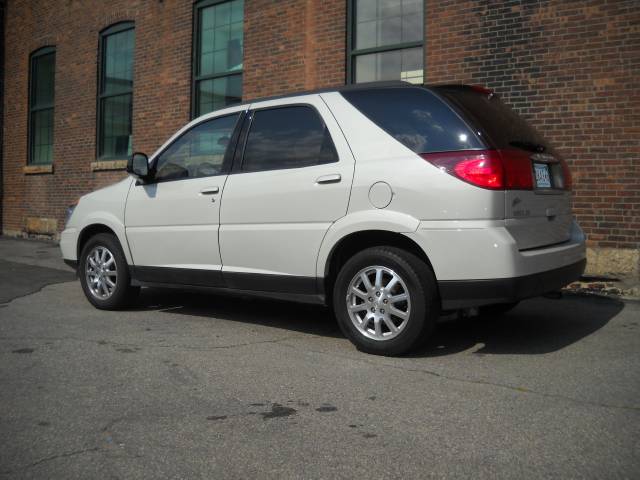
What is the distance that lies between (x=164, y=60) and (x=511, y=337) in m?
8.75

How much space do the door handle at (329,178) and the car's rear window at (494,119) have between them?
2.95 ft

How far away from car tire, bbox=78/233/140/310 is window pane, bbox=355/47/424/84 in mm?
4525

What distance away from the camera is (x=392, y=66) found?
9094 millimetres

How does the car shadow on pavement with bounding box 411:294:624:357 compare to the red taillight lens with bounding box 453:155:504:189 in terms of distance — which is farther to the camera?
the car shadow on pavement with bounding box 411:294:624:357

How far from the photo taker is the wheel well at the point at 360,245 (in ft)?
14.8

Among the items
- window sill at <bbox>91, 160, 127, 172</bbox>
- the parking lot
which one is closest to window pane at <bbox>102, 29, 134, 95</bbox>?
window sill at <bbox>91, 160, 127, 172</bbox>

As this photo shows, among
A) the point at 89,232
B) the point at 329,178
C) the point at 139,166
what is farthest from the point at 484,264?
the point at 89,232

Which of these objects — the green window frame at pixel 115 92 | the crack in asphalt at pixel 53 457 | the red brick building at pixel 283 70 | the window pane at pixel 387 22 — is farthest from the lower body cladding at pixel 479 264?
the green window frame at pixel 115 92

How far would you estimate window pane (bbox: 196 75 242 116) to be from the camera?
1091 centimetres

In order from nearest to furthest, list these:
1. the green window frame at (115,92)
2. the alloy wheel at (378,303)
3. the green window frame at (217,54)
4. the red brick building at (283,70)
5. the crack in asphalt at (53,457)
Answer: the crack in asphalt at (53,457), the alloy wheel at (378,303), the red brick building at (283,70), the green window frame at (217,54), the green window frame at (115,92)

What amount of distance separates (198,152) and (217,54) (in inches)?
233

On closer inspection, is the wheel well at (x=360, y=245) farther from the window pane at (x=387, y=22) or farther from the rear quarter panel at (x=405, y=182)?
the window pane at (x=387, y=22)

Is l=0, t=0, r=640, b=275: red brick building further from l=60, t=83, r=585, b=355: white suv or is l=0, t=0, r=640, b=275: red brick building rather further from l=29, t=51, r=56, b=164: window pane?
l=60, t=83, r=585, b=355: white suv

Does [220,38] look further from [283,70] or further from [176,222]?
[176,222]
